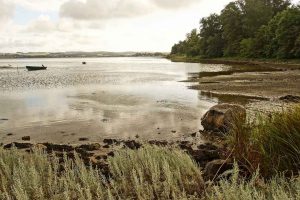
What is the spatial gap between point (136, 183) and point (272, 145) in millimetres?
2774

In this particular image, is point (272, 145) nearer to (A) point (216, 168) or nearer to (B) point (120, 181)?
(A) point (216, 168)

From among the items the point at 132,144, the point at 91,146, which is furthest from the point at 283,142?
the point at 91,146

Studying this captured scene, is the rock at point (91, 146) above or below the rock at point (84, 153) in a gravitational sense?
below

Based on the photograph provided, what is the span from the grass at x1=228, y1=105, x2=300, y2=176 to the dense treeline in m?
57.3

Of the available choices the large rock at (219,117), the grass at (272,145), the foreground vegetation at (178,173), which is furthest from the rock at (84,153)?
the large rock at (219,117)

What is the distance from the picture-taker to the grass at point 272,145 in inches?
267

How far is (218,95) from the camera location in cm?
2611

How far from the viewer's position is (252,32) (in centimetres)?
9256

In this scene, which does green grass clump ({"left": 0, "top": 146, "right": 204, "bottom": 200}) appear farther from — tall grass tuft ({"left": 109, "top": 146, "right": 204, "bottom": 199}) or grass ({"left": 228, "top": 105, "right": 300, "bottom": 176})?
grass ({"left": 228, "top": 105, "right": 300, "bottom": 176})

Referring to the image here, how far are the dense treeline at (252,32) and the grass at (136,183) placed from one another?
58.1 meters

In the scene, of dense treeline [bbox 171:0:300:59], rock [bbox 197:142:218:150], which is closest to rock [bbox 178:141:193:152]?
rock [bbox 197:142:218:150]

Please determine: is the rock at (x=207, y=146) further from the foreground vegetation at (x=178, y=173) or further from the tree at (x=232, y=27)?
the tree at (x=232, y=27)

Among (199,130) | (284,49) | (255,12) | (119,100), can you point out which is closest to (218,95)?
(119,100)

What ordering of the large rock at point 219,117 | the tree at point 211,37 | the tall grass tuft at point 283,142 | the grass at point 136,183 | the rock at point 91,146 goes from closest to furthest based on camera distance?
the grass at point 136,183
the tall grass tuft at point 283,142
the rock at point 91,146
the large rock at point 219,117
the tree at point 211,37
